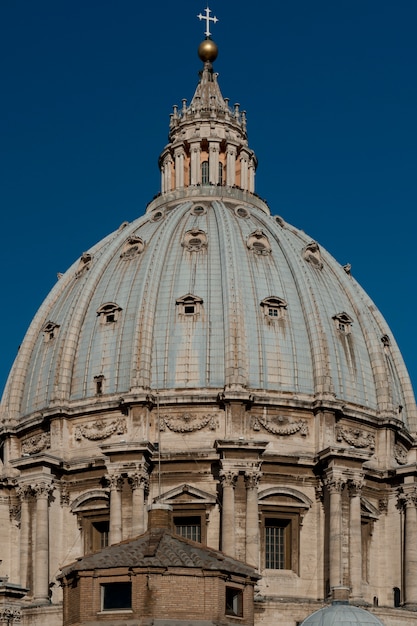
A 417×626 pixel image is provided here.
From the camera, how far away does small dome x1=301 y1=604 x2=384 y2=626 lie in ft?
184

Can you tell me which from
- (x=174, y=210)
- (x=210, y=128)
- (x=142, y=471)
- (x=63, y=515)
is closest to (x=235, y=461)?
(x=142, y=471)

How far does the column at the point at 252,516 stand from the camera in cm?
7619

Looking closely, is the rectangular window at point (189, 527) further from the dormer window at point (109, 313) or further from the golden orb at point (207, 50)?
the golden orb at point (207, 50)

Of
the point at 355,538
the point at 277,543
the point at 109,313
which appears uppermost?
the point at 109,313

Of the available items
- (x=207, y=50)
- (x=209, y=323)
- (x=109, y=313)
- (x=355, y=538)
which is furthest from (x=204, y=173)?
(x=355, y=538)

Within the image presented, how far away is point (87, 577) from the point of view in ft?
162

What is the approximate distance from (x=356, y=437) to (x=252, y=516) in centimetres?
1033

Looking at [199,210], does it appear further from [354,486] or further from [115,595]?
[115,595]

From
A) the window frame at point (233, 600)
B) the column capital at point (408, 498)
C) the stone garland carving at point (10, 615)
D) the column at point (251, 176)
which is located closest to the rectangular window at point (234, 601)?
the window frame at point (233, 600)

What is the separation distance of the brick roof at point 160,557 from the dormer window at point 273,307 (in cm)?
3442

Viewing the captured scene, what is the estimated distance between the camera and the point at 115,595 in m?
49.1

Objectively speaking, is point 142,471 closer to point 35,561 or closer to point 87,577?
point 35,561

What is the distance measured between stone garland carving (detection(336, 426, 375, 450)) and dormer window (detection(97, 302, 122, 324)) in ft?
48.0

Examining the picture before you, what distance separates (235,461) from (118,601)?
2904 centimetres
